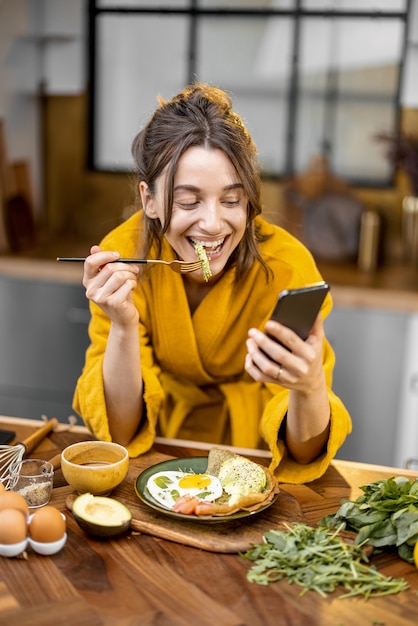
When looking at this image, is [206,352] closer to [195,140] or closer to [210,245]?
[210,245]

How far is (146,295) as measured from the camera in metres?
1.87

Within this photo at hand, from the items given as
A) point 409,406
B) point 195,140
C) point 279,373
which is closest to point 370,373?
point 409,406

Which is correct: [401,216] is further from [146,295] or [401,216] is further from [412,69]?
[146,295]

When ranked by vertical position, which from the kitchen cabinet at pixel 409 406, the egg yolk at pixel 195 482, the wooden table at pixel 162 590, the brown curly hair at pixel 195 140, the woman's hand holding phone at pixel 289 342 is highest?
the brown curly hair at pixel 195 140

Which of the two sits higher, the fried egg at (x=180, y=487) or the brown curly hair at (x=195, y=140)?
the brown curly hair at (x=195, y=140)

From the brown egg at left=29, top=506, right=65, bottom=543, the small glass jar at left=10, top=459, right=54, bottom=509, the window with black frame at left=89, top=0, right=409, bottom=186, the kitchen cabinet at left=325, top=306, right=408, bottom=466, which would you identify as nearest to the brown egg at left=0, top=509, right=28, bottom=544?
the brown egg at left=29, top=506, right=65, bottom=543

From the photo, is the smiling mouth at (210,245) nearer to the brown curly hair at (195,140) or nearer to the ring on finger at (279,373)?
the brown curly hair at (195,140)

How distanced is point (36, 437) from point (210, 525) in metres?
0.50

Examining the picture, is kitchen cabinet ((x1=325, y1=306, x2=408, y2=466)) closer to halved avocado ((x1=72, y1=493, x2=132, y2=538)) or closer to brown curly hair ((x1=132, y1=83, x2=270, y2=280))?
brown curly hair ((x1=132, y1=83, x2=270, y2=280))

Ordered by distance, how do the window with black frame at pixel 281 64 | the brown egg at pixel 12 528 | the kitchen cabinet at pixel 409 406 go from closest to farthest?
the brown egg at pixel 12 528
the kitchen cabinet at pixel 409 406
the window with black frame at pixel 281 64

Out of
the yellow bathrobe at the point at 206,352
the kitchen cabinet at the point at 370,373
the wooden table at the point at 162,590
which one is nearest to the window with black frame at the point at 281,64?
A: the kitchen cabinet at the point at 370,373

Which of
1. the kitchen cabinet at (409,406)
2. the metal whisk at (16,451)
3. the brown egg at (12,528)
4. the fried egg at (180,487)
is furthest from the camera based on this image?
the kitchen cabinet at (409,406)

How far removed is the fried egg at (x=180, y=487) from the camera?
1414 mm

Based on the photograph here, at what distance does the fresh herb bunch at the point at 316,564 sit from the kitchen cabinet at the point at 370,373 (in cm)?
186
